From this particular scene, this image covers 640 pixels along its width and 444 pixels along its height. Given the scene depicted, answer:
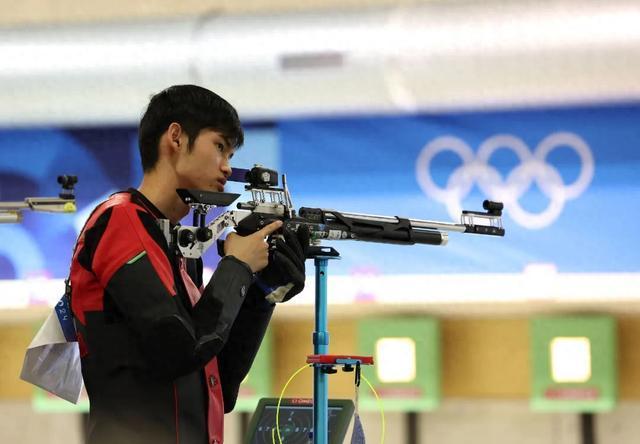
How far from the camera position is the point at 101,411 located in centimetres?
149

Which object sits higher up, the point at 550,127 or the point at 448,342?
the point at 550,127

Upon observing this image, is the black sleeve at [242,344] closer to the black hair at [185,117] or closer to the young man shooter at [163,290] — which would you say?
the young man shooter at [163,290]

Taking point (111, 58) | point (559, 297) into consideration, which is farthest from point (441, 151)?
point (111, 58)

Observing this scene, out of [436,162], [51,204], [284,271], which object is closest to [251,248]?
[284,271]

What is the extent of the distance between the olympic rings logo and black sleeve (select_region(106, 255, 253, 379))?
188 centimetres

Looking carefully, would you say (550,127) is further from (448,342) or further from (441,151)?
(448,342)

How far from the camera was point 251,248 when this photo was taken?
5.23 feet

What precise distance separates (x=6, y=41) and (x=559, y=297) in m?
2.01

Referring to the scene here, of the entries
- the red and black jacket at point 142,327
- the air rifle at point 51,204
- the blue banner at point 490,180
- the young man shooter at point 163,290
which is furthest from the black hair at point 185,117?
the blue banner at point 490,180

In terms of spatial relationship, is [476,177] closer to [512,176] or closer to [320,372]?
[512,176]

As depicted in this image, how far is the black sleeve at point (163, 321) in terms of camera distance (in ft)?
4.63

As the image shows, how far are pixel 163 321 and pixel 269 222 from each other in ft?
1.08

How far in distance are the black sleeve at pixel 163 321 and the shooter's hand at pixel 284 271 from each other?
6.3 inches

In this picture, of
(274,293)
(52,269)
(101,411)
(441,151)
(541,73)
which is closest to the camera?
(101,411)
